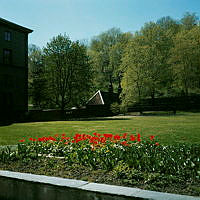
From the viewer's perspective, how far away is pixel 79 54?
37.2m

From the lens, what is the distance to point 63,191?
4.73 metres

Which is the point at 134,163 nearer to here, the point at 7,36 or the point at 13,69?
the point at 13,69

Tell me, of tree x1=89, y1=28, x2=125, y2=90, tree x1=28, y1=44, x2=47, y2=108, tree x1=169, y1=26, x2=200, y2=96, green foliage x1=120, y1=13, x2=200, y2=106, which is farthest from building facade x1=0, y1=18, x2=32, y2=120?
tree x1=169, y1=26, x2=200, y2=96

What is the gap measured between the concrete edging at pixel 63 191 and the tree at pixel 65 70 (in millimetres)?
31279

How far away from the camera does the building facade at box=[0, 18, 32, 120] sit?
3344 cm

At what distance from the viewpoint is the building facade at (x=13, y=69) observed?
33.4 metres

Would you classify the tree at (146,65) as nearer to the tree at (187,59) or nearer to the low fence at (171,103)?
the tree at (187,59)

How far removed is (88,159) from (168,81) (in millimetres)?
44001

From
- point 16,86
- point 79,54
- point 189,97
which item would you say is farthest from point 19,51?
point 189,97

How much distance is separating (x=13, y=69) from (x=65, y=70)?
7207 millimetres

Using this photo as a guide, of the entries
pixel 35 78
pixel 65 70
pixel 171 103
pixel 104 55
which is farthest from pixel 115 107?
pixel 104 55

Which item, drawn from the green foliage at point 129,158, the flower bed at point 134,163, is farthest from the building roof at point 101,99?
the flower bed at point 134,163

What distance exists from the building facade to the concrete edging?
93.7 feet

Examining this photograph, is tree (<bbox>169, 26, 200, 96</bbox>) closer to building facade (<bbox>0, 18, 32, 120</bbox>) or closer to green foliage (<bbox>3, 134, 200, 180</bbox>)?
building facade (<bbox>0, 18, 32, 120</bbox>)
